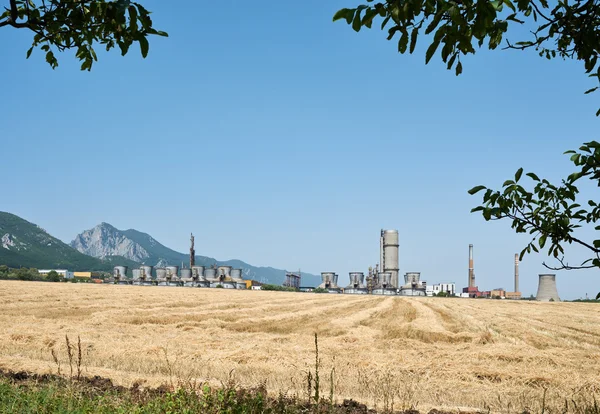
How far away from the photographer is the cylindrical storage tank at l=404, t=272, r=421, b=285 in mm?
99012

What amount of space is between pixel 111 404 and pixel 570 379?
30.2 ft

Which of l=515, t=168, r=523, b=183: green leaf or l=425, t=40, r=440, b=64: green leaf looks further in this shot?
l=515, t=168, r=523, b=183: green leaf

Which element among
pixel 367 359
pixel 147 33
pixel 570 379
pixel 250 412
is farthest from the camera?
pixel 367 359

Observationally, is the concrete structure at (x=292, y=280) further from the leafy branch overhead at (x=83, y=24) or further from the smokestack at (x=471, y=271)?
the leafy branch overhead at (x=83, y=24)

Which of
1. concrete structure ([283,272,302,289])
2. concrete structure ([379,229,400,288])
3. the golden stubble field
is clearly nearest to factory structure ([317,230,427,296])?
concrete structure ([379,229,400,288])

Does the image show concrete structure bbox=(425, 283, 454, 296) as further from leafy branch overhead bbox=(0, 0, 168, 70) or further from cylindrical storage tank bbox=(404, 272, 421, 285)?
leafy branch overhead bbox=(0, 0, 168, 70)

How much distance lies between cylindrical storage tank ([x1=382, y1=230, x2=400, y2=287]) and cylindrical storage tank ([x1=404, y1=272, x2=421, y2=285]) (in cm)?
629

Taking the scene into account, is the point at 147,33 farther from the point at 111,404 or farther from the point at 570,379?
the point at 570,379

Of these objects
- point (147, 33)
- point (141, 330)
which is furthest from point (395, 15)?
point (141, 330)

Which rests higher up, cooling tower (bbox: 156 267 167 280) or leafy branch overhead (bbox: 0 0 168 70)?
leafy branch overhead (bbox: 0 0 168 70)

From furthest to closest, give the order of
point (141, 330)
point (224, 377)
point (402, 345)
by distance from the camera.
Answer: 1. point (141, 330)
2. point (402, 345)
3. point (224, 377)

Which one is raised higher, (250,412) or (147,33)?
(147,33)

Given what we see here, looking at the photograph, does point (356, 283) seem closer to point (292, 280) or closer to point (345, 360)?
point (292, 280)

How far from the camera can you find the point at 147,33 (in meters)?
4.45
